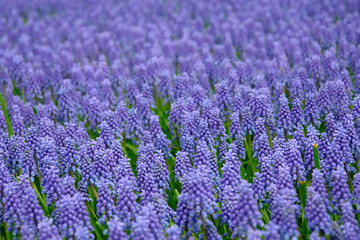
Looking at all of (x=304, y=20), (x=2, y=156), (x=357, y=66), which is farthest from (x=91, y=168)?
(x=304, y=20)

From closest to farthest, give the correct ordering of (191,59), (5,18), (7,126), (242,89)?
(7,126)
(242,89)
(191,59)
(5,18)

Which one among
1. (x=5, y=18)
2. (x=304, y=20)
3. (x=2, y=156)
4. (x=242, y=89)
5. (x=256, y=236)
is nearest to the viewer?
(x=256, y=236)

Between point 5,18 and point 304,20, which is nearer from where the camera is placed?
point 304,20

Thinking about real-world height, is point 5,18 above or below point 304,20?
above

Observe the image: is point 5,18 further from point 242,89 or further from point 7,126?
point 242,89

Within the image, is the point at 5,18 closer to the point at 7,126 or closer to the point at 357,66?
the point at 7,126

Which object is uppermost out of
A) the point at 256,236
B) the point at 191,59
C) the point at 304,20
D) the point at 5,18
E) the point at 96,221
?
the point at 5,18
